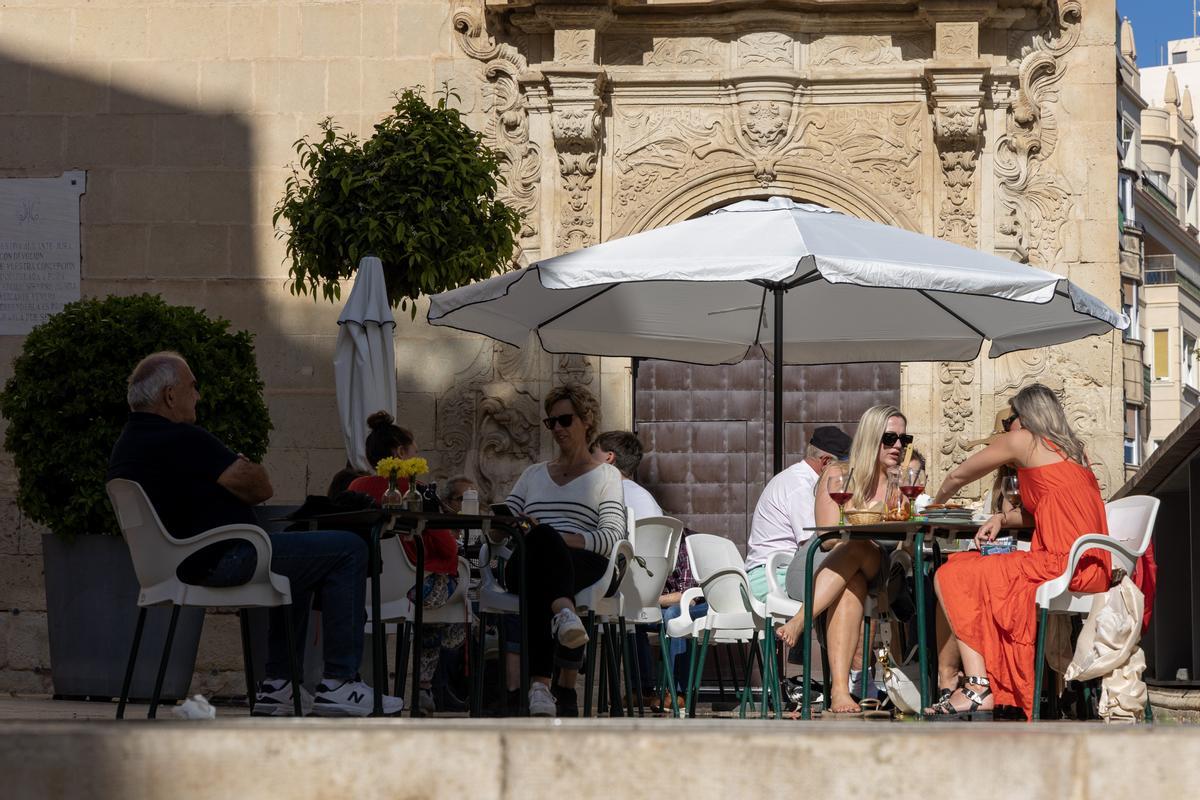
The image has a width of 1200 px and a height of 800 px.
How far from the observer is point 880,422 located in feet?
23.1

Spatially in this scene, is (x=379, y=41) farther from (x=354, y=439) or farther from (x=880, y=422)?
(x=880, y=422)

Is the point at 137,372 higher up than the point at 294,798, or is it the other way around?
the point at 137,372

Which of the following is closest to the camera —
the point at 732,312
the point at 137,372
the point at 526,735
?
the point at 526,735

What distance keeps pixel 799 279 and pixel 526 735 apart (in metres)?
5.14

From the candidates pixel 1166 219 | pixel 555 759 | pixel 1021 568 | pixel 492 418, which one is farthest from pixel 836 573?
pixel 1166 219

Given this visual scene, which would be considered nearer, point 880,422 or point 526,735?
point 526,735

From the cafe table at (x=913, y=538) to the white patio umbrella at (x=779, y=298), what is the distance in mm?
989

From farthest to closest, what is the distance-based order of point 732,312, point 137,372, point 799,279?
1. point 732,312
2. point 799,279
3. point 137,372

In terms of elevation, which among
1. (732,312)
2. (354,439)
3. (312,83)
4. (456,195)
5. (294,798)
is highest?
(312,83)

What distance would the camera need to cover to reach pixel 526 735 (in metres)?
3.32

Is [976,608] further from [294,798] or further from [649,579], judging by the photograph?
[294,798]

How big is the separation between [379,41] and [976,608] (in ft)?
24.7

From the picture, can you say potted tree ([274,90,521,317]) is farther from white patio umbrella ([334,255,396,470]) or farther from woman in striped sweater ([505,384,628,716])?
woman in striped sweater ([505,384,628,716])

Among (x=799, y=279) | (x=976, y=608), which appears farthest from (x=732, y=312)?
(x=976, y=608)
